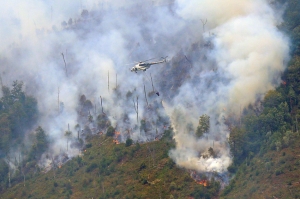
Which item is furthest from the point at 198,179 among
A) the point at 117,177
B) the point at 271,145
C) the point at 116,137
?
the point at 116,137

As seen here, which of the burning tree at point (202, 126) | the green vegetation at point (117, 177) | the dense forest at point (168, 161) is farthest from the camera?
the burning tree at point (202, 126)

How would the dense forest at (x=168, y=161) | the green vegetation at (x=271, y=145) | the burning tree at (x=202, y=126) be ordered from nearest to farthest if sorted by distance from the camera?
the green vegetation at (x=271, y=145)
the dense forest at (x=168, y=161)
the burning tree at (x=202, y=126)

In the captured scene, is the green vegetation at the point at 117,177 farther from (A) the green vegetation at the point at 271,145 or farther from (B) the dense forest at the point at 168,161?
(A) the green vegetation at the point at 271,145

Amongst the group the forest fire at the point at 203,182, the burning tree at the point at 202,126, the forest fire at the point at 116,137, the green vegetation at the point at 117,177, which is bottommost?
the forest fire at the point at 203,182

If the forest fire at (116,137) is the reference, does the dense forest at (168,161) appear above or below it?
below

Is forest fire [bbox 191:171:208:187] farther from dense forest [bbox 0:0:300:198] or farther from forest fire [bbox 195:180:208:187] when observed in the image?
dense forest [bbox 0:0:300:198]

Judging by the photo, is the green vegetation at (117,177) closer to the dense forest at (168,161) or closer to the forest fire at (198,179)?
the dense forest at (168,161)

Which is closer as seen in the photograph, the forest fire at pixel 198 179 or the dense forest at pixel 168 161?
the dense forest at pixel 168 161

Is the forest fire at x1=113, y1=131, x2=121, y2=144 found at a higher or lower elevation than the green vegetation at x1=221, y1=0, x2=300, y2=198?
higher

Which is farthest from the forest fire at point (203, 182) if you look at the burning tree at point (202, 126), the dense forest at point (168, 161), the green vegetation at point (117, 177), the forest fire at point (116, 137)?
the forest fire at point (116, 137)

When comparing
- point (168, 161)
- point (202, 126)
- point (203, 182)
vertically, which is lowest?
point (203, 182)

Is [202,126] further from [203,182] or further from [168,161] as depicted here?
[203,182]

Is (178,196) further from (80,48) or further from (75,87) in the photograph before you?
(80,48)

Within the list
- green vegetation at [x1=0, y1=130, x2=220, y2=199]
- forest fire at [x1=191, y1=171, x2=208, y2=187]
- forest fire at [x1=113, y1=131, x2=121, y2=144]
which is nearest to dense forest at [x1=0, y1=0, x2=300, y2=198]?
green vegetation at [x1=0, y1=130, x2=220, y2=199]
